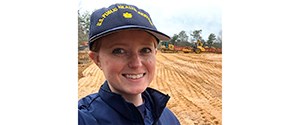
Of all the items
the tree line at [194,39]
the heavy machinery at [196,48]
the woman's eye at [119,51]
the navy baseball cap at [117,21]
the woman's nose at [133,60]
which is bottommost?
the woman's nose at [133,60]

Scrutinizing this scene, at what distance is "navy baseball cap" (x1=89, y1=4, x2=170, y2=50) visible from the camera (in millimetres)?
1044

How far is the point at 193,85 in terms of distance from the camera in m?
1.31

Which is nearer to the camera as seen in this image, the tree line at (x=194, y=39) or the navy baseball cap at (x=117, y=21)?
the navy baseball cap at (x=117, y=21)

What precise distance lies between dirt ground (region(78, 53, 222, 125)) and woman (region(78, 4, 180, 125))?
136mm

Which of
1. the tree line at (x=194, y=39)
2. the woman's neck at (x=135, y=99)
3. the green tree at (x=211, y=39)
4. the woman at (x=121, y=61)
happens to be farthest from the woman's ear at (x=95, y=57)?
the green tree at (x=211, y=39)

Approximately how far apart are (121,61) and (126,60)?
0.01m

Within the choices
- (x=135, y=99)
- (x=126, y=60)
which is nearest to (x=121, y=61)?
(x=126, y=60)

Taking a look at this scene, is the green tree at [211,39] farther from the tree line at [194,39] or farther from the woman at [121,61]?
the woman at [121,61]

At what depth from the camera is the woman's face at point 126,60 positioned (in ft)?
3.48

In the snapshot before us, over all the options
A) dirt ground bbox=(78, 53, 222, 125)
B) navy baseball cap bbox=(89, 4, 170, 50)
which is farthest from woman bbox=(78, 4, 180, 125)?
dirt ground bbox=(78, 53, 222, 125)
